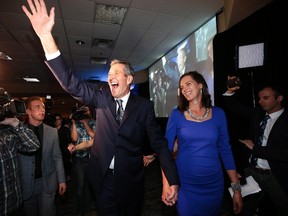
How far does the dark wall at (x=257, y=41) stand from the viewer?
95.0 inches

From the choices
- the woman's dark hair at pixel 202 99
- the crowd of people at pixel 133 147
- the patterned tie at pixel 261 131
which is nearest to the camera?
the crowd of people at pixel 133 147

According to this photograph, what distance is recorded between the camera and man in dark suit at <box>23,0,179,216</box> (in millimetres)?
1473

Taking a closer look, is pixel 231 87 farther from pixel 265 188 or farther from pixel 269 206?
pixel 269 206

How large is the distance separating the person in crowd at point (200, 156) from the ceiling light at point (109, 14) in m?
2.89

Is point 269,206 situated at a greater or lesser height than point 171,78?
lesser

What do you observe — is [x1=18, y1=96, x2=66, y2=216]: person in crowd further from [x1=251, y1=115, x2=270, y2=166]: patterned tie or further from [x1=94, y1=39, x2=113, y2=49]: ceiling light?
[x1=94, y1=39, x2=113, y2=49]: ceiling light

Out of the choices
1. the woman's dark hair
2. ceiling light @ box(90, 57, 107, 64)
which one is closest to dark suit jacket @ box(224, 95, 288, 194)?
the woman's dark hair

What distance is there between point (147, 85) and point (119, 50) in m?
3.03

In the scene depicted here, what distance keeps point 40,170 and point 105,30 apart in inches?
144

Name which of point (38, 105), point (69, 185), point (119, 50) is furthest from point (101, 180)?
point (119, 50)

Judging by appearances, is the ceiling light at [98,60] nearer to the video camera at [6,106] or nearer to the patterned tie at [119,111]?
the video camera at [6,106]

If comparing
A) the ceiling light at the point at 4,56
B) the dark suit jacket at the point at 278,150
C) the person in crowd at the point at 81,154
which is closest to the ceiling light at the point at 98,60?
the ceiling light at the point at 4,56

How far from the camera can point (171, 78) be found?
6668mm

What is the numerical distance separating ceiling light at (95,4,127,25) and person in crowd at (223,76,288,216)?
3013 millimetres
